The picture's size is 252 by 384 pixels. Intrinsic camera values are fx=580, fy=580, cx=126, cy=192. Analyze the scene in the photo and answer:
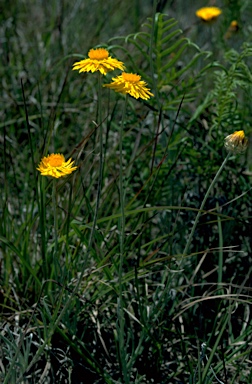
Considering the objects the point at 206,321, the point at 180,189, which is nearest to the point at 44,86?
the point at 180,189

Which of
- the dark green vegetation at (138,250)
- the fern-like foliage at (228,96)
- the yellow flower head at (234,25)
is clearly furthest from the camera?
the yellow flower head at (234,25)

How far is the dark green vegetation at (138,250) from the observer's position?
1137mm

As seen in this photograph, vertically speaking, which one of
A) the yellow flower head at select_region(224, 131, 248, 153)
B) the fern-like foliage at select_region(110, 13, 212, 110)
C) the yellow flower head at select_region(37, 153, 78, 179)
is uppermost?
the fern-like foliage at select_region(110, 13, 212, 110)

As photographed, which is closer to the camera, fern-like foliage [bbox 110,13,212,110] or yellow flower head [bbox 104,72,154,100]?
yellow flower head [bbox 104,72,154,100]

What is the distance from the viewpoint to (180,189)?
1504mm

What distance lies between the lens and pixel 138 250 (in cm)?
118

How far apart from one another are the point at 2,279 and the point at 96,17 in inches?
61.1

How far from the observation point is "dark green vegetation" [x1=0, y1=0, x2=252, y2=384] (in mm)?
1137

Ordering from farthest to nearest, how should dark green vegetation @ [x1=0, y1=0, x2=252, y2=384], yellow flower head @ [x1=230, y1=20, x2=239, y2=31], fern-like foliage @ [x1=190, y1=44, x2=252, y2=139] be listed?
yellow flower head @ [x1=230, y1=20, x2=239, y2=31], fern-like foliage @ [x1=190, y1=44, x2=252, y2=139], dark green vegetation @ [x1=0, y1=0, x2=252, y2=384]

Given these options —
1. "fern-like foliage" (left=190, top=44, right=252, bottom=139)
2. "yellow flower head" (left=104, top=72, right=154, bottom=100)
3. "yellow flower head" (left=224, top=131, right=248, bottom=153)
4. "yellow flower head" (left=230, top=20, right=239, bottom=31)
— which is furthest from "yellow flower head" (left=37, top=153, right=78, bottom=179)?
"yellow flower head" (left=230, top=20, right=239, bottom=31)

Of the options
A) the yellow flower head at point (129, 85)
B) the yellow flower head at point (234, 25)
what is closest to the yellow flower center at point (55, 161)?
the yellow flower head at point (129, 85)

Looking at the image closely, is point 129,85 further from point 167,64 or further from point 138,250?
point 167,64

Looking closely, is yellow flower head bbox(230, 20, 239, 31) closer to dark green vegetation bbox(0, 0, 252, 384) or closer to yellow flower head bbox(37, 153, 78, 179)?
dark green vegetation bbox(0, 0, 252, 384)

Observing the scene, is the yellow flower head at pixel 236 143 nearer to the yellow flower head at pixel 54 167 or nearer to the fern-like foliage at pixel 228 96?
the yellow flower head at pixel 54 167
